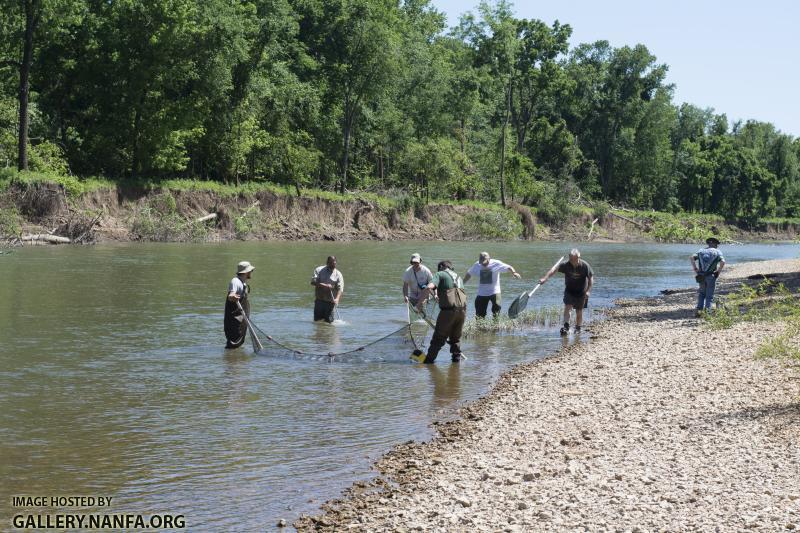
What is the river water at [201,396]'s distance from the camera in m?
8.08

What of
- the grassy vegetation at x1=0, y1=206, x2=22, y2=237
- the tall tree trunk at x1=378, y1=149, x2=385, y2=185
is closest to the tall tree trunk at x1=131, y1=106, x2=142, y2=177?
the grassy vegetation at x1=0, y1=206, x2=22, y2=237

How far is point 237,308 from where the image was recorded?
15156 millimetres

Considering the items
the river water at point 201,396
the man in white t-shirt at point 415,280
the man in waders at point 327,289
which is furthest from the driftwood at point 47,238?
the man in white t-shirt at point 415,280

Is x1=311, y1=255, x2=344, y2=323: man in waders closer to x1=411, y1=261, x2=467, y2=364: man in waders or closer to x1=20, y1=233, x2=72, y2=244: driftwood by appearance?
x1=411, y1=261, x2=467, y2=364: man in waders

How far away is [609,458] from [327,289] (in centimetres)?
1109

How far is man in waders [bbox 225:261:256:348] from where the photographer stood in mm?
14859

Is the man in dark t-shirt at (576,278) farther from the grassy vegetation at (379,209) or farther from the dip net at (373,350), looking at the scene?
the grassy vegetation at (379,209)

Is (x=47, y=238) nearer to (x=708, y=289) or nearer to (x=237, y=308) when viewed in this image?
(x=237, y=308)

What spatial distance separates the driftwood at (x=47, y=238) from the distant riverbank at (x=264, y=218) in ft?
0.15

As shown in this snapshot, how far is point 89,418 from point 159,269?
2156 cm

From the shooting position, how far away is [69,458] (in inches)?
347

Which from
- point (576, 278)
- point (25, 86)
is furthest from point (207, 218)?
point (576, 278)

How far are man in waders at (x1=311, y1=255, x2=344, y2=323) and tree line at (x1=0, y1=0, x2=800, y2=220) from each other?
102 feet

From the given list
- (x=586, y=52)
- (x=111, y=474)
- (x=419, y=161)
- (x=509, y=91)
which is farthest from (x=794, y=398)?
(x=586, y=52)
